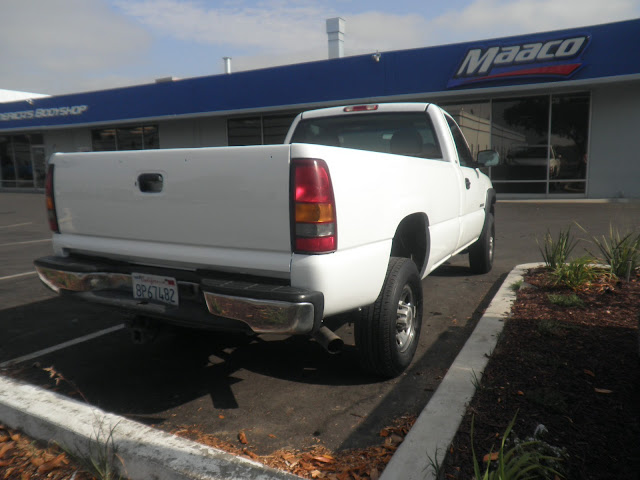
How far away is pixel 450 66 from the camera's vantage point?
15.8 m

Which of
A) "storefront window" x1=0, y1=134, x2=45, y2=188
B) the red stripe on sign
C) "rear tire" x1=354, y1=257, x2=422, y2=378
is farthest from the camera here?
"storefront window" x1=0, y1=134, x2=45, y2=188

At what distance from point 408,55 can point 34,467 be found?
638 inches

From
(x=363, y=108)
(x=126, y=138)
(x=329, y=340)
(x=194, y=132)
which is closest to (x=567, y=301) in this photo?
(x=363, y=108)

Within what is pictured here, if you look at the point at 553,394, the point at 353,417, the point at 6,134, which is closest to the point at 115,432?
the point at 353,417

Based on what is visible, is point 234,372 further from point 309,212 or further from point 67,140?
point 67,140

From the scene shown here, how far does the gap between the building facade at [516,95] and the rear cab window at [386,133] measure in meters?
11.7

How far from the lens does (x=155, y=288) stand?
10.1 ft

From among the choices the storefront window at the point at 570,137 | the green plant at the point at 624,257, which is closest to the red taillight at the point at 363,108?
the green plant at the point at 624,257

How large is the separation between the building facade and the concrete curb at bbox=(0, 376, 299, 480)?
15108 mm

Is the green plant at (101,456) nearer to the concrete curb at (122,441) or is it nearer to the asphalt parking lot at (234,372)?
the concrete curb at (122,441)

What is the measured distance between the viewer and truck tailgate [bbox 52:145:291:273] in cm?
271

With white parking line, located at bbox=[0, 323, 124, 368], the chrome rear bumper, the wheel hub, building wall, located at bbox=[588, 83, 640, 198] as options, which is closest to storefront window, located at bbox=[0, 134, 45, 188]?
building wall, located at bbox=[588, 83, 640, 198]

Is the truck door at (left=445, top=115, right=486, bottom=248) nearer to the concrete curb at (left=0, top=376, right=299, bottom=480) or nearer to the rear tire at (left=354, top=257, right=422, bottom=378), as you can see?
the rear tire at (left=354, top=257, right=422, bottom=378)

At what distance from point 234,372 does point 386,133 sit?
2655mm
